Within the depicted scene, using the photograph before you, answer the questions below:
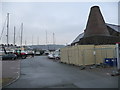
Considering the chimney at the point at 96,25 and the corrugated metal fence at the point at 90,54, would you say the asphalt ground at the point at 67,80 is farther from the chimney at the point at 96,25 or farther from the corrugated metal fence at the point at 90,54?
the chimney at the point at 96,25

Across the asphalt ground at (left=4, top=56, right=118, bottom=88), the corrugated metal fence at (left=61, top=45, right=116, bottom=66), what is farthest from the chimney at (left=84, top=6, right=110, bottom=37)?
the asphalt ground at (left=4, top=56, right=118, bottom=88)

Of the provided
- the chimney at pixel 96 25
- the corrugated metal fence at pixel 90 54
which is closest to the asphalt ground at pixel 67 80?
the corrugated metal fence at pixel 90 54

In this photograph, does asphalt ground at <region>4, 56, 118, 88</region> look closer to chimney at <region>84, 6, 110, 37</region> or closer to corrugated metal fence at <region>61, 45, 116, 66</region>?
corrugated metal fence at <region>61, 45, 116, 66</region>

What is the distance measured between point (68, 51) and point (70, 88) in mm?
15488

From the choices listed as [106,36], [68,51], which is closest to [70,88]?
[68,51]

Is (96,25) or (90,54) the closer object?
(90,54)

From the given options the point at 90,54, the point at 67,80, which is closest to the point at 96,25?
the point at 90,54

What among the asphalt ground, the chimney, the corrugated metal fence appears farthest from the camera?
the chimney

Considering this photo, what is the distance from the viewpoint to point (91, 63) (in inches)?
789

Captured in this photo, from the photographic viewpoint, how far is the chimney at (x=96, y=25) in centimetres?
3375

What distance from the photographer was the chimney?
3375 cm

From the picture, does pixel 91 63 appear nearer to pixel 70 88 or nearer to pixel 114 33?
pixel 70 88

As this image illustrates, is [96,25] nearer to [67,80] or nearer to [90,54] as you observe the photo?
[90,54]

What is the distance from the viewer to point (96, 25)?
3453 cm
